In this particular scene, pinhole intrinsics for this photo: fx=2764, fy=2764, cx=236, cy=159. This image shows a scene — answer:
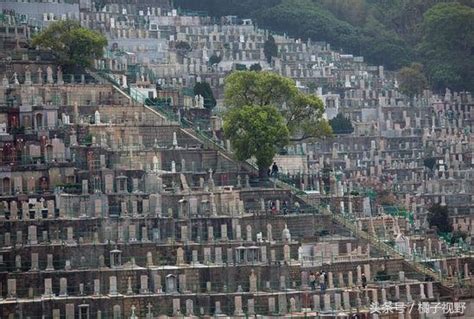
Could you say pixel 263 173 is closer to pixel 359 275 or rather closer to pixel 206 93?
pixel 359 275

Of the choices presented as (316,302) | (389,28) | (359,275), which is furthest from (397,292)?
(389,28)

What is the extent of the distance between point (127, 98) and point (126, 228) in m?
17.4

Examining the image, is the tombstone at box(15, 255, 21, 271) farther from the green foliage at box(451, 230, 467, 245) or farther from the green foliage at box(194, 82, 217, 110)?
the green foliage at box(194, 82, 217, 110)

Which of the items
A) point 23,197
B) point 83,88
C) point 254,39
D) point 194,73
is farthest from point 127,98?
point 254,39

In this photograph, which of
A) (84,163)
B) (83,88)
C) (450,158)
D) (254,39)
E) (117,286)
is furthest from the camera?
(254,39)

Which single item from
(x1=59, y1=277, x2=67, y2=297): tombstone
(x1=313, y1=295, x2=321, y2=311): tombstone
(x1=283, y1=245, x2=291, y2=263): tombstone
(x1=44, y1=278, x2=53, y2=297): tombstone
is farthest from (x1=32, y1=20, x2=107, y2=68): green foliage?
(x1=313, y1=295, x2=321, y2=311): tombstone

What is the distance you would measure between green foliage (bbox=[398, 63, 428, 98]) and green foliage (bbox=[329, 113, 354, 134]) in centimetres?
1110

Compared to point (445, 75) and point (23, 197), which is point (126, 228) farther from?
point (445, 75)

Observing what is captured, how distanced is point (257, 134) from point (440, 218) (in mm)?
14987

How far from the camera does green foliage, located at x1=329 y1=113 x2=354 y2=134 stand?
157750 millimetres

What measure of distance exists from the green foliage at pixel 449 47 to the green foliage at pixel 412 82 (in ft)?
8.01

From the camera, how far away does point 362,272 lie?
120312mm

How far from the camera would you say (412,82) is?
171 m

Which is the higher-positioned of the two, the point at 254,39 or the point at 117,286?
the point at 254,39
